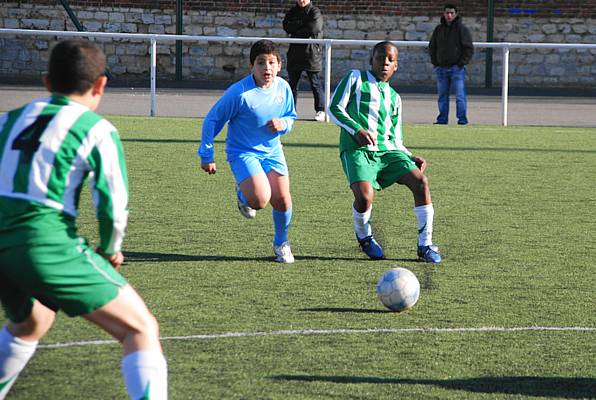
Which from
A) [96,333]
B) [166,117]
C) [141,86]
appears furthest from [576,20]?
[96,333]

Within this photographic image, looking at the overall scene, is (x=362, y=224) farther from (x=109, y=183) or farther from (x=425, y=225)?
(x=109, y=183)

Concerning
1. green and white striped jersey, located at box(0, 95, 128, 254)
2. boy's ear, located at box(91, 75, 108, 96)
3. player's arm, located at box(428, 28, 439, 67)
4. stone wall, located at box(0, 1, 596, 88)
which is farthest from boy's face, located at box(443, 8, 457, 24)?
green and white striped jersey, located at box(0, 95, 128, 254)

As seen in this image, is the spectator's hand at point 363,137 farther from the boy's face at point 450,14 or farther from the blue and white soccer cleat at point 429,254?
the boy's face at point 450,14

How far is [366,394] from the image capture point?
14.8 ft

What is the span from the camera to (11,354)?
3920 mm

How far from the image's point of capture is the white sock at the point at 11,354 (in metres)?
3.92

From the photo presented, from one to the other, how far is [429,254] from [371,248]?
406 mm

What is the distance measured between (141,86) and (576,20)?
33.0ft

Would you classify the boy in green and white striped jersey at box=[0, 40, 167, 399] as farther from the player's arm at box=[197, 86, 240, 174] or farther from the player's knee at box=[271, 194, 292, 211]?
the player's knee at box=[271, 194, 292, 211]

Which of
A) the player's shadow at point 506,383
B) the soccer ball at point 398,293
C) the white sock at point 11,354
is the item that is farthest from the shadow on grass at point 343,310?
the white sock at point 11,354

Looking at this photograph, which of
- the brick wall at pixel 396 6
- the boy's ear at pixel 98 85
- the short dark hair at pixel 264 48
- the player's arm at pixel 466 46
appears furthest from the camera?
the brick wall at pixel 396 6

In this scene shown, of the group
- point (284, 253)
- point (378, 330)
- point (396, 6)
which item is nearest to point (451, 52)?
point (396, 6)

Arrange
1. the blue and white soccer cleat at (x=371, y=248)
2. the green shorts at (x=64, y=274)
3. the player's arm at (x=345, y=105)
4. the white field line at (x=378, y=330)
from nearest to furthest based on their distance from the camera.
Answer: the green shorts at (x=64, y=274) → the white field line at (x=378, y=330) → the player's arm at (x=345, y=105) → the blue and white soccer cleat at (x=371, y=248)

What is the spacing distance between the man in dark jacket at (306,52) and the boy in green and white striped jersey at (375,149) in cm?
924
